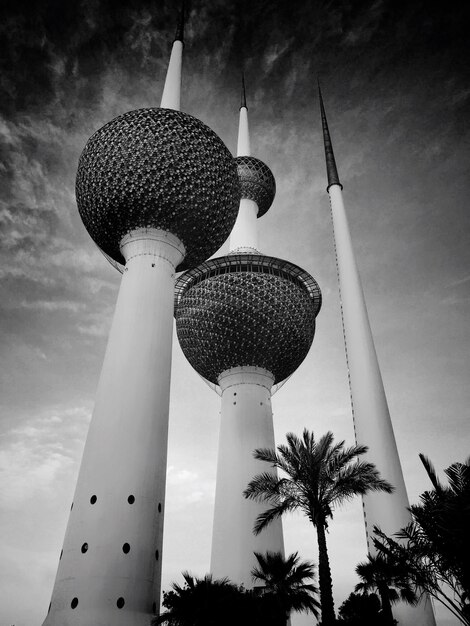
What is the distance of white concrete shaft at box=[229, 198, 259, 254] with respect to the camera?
37.8 m

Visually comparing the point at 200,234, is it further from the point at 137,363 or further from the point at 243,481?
the point at 243,481

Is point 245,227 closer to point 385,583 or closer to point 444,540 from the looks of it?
point 385,583

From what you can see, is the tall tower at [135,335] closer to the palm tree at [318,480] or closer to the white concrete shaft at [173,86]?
the white concrete shaft at [173,86]

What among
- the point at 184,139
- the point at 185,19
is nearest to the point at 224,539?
the point at 184,139

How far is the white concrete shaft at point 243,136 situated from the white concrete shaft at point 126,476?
27.3 meters

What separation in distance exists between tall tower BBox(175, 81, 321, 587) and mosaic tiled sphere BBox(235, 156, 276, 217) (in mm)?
11869

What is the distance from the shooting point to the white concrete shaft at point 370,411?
1941 cm

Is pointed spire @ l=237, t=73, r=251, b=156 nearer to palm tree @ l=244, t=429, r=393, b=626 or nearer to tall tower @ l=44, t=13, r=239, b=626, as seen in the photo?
tall tower @ l=44, t=13, r=239, b=626

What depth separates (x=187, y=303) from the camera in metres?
32.6

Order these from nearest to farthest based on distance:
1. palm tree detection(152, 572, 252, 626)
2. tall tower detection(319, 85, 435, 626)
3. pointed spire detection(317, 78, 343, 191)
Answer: palm tree detection(152, 572, 252, 626), tall tower detection(319, 85, 435, 626), pointed spire detection(317, 78, 343, 191)

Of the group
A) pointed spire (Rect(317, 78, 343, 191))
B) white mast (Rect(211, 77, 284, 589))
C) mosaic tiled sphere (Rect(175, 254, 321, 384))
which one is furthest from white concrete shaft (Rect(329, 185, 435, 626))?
white mast (Rect(211, 77, 284, 589))

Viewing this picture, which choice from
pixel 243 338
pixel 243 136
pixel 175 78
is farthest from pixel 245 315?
pixel 243 136

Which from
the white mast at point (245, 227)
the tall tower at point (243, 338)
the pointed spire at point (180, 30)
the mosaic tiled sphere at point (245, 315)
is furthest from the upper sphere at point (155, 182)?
the pointed spire at point (180, 30)

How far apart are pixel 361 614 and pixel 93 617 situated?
1027 cm
